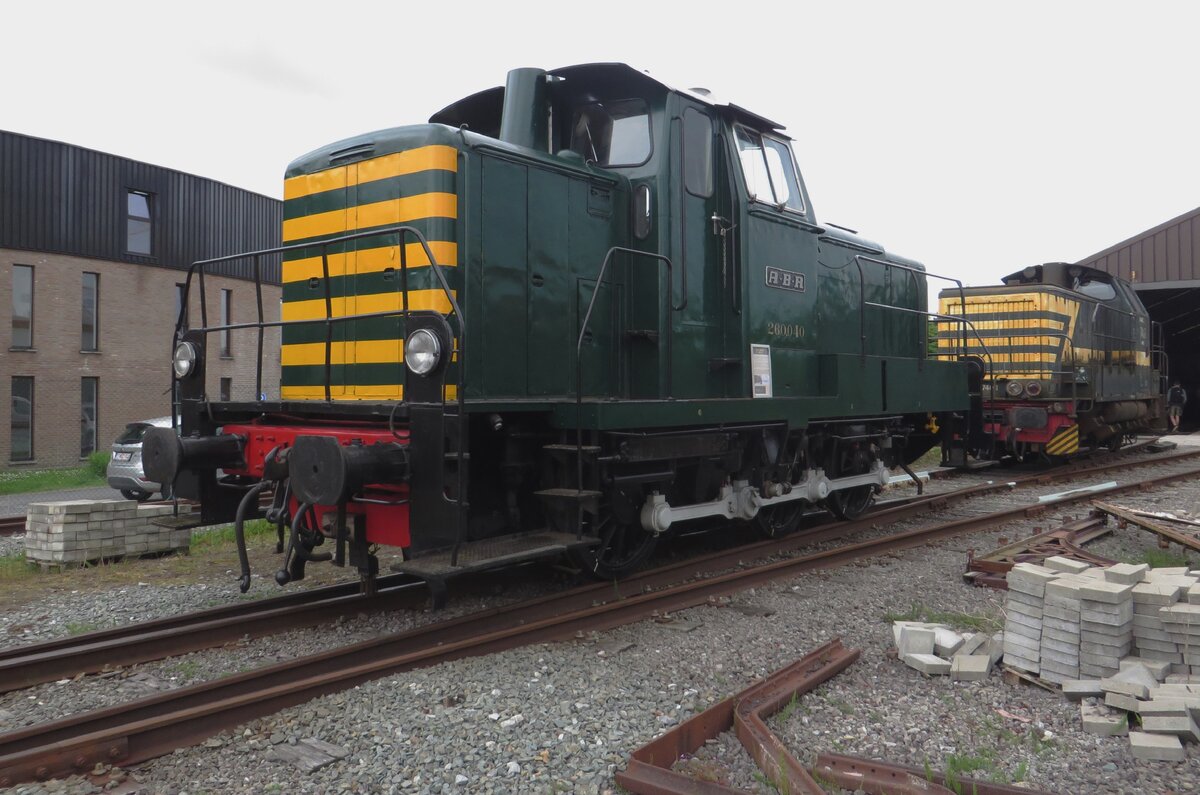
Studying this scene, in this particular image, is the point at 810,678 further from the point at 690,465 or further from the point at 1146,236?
the point at 1146,236

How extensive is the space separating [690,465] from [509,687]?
271cm

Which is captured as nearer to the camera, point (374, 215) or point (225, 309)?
point (374, 215)

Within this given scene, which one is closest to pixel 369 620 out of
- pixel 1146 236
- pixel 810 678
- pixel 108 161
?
pixel 810 678

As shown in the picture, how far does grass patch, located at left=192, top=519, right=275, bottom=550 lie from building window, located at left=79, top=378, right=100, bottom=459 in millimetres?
14445

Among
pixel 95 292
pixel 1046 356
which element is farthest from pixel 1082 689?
pixel 95 292

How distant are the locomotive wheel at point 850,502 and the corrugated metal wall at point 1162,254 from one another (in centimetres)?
1865

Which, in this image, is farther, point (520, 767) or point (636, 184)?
point (636, 184)

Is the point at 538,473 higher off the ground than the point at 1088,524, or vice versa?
the point at 538,473

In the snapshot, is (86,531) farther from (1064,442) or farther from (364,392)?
(1064,442)

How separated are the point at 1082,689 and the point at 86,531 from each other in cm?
738

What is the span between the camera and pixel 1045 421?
12414 millimetres

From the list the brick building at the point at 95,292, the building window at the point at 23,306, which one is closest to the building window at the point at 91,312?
the brick building at the point at 95,292

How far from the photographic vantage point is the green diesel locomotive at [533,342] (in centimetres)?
458

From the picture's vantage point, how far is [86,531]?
7.23m
